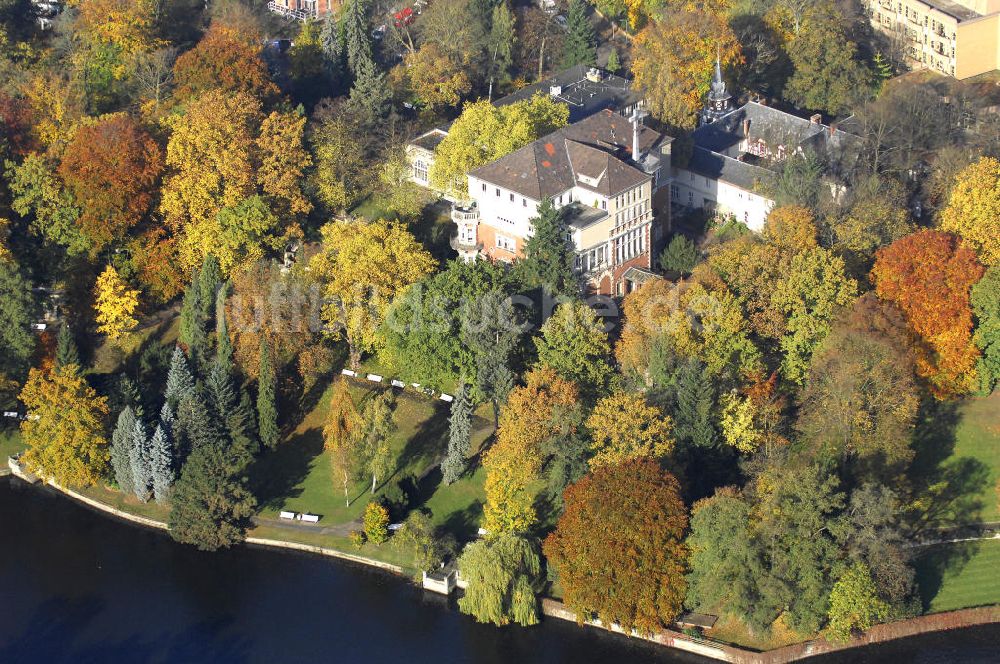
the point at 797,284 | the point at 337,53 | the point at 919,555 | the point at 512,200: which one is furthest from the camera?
the point at 337,53

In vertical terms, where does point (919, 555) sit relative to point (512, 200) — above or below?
below

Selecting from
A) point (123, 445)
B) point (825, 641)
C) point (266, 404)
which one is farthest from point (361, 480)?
point (825, 641)

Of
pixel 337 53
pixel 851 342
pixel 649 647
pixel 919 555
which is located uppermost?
pixel 337 53

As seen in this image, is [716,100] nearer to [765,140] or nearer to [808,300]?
[765,140]

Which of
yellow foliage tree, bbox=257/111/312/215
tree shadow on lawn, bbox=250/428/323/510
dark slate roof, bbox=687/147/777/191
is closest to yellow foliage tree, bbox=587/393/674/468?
tree shadow on lawn, bbox=250/428/323/510

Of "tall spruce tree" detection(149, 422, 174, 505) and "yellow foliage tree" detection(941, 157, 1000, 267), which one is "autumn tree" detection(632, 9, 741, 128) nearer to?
"yellow foliage tree" detection(941, 157, 1000, 267)

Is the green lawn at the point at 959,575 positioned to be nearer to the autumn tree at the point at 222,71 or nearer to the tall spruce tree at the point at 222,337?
the tall spruce tree at the point at 222,337

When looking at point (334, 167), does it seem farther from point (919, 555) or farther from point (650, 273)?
point (919, 555)

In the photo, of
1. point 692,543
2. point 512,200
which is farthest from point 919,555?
point 512,200
